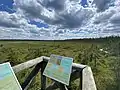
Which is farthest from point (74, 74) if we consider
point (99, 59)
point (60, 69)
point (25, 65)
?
point (99, 59)

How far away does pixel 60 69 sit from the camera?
212cm

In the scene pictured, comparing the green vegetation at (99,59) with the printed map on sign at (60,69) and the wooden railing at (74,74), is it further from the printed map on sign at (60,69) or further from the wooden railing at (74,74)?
the printed map on sign at (60,69)

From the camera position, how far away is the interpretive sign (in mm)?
1446

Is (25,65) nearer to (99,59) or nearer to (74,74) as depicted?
(74,74)

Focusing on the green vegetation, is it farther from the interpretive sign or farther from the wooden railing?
the interpretive sign

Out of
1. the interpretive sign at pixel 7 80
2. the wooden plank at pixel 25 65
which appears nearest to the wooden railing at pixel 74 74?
the wooden plank at pixel 25 65

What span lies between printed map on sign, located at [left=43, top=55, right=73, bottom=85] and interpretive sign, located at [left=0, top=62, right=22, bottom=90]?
633 millimetres

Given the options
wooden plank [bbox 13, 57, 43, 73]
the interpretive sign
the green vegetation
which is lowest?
the green vegetation

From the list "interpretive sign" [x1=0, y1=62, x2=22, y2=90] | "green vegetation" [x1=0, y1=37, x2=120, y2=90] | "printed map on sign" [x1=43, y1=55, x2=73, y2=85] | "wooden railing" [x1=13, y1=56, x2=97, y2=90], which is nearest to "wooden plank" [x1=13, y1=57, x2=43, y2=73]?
"wooden railing" [x1=13, y1=56, x2=97, y2=90]

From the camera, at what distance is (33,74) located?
293cm

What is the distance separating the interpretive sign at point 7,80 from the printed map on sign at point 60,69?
0.63 metres

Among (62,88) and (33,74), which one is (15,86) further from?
(33,74)

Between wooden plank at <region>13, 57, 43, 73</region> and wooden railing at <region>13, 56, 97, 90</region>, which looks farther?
wooden plank at <region>13, 57, 43, 73</region>

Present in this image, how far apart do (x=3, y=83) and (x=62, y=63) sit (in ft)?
3.01
